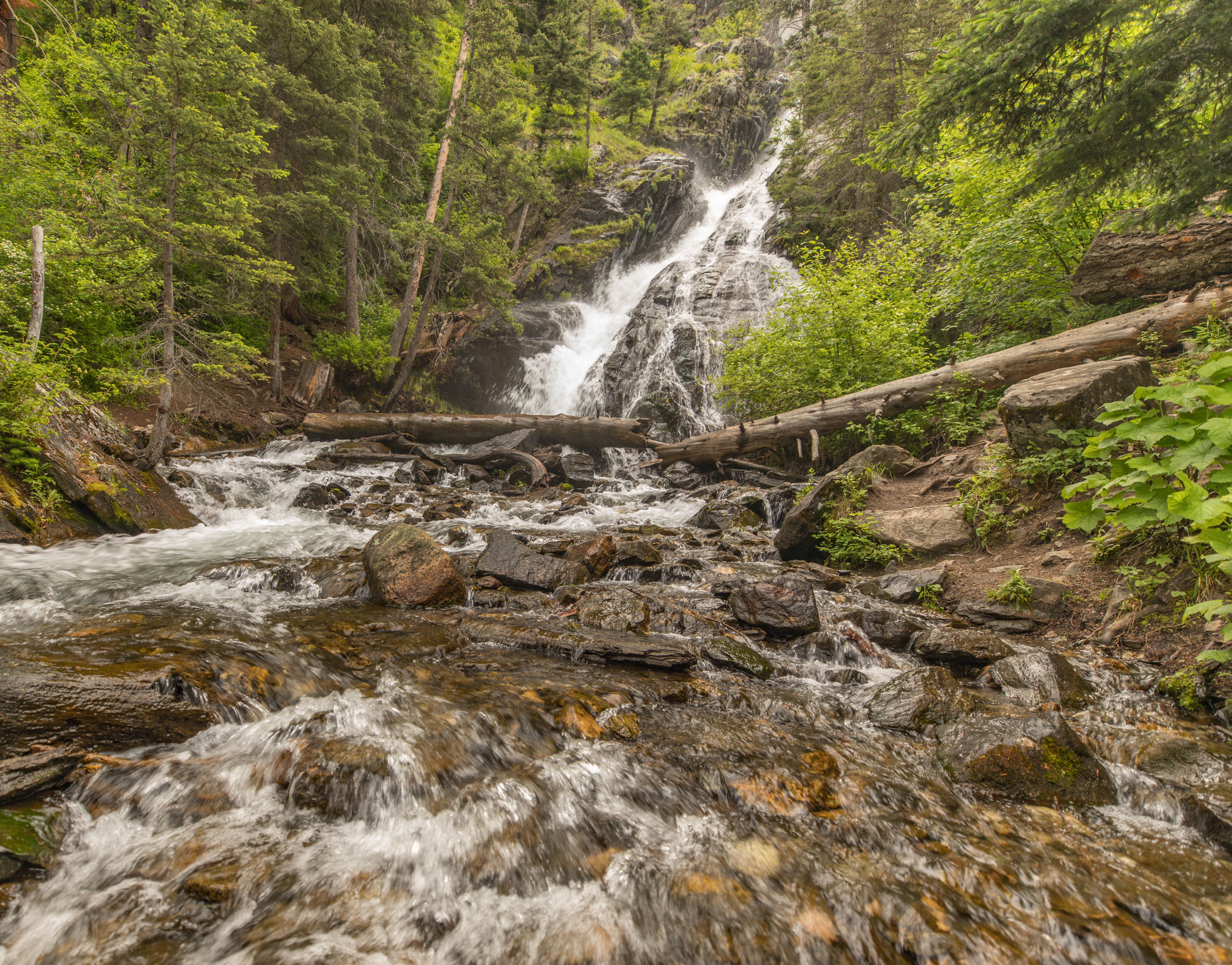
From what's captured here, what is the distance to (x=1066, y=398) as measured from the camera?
549cm

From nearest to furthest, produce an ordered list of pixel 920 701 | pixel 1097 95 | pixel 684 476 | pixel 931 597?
pixel 920 701 < pixel 931 597 < pixel 1097 95 < pixel 684 476

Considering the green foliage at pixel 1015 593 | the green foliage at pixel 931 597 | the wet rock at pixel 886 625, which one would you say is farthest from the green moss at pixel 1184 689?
the green foliage at pixel 931 597

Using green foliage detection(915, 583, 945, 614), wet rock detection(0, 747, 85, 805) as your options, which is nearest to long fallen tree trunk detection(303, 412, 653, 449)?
green foliage detection(915, 583, 945, 614)

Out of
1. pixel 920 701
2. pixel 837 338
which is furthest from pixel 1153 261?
pixel 920 701

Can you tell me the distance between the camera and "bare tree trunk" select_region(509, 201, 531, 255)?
25406mm

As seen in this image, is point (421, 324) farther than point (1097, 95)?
Yes

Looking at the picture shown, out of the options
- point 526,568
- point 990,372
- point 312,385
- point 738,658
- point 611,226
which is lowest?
point 738,658

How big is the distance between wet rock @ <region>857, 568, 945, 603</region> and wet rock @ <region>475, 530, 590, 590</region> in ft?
11.0

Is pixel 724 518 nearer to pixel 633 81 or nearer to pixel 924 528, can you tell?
pixel 924 528

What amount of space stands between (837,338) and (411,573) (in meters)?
9.54

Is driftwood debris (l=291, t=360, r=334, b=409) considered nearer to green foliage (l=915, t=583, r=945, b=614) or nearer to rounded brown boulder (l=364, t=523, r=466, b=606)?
rounded brown boulder (l=364, t=523, r=466, b=606)

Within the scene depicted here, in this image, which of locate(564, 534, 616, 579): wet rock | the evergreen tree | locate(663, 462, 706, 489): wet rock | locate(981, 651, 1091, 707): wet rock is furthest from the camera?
the evergreen tree

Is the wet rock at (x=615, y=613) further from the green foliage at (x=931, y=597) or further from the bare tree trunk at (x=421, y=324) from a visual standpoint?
the bare tree trunk at (x=421, y=324)

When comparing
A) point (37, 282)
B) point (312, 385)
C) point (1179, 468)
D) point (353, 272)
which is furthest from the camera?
point (353, 272)
